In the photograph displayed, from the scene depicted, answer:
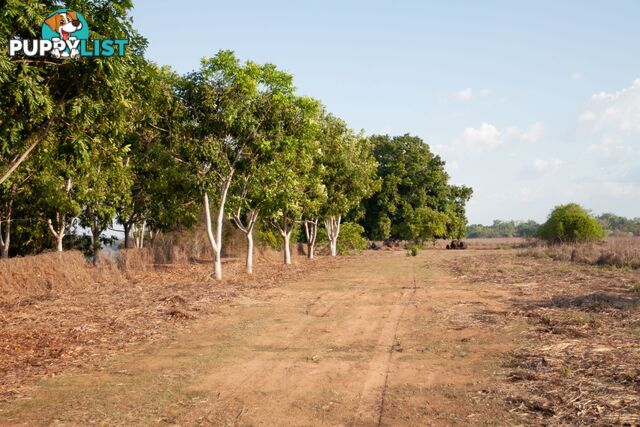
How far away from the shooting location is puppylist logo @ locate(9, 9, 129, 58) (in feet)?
32.1

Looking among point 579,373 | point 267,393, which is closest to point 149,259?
point 267,393

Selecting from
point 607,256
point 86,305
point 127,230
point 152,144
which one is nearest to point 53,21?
point 86,305

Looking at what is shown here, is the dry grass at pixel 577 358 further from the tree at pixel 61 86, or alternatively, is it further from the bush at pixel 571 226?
the bush at pixel 571 226

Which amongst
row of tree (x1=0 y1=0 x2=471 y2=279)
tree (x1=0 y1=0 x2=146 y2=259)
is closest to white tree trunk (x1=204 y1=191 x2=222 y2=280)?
row of tree (x1=0 y1=0 x2=471 y2=279)

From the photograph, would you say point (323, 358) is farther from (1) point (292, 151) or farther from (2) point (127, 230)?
(2) point (127, 230)

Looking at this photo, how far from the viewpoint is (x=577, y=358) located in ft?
25.4

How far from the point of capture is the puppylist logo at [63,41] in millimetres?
9789

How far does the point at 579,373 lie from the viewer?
6.98 m

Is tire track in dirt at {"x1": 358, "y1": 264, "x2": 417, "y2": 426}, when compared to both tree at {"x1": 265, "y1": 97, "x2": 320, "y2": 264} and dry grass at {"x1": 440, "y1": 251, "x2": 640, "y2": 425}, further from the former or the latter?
tree at {"x1": 265, "y1": 97, "x2": 320, "y2": 264}

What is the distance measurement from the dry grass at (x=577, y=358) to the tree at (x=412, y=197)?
39.3 metres

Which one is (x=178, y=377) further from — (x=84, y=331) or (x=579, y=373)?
(x=579, y=373)

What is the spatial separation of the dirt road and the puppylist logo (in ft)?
19.2

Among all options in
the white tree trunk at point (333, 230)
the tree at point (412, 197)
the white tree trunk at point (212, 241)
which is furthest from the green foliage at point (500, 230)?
the white tree trunk at point (212, 241)

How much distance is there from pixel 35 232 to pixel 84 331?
2344 cm
